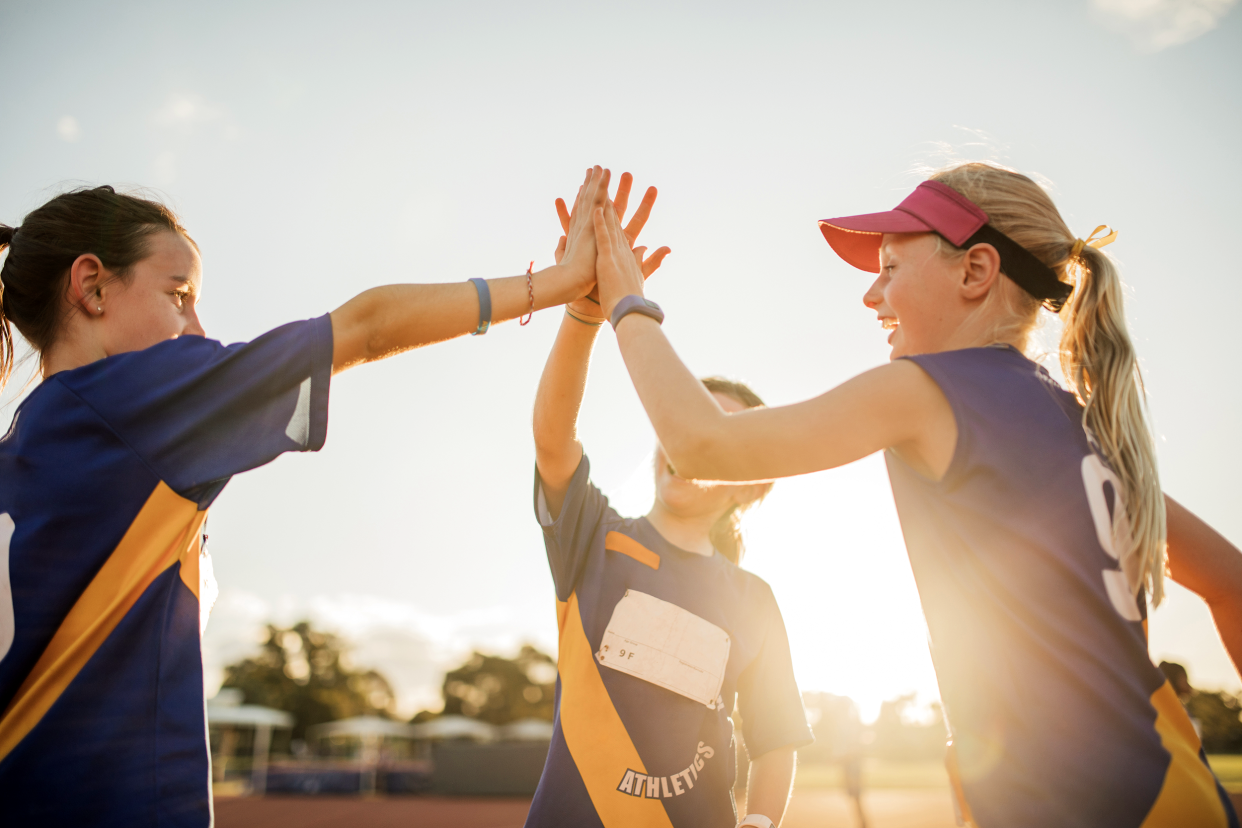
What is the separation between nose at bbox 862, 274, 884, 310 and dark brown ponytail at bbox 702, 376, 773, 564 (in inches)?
41.4

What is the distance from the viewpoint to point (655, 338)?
1.82 metres


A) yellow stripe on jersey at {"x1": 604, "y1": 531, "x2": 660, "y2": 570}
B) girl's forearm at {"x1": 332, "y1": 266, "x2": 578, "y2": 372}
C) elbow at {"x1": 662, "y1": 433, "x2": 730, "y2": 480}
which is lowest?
yellow stripe on jersey at {"x1": 604, "y1": 531, "x2": 660, "y2": 570}

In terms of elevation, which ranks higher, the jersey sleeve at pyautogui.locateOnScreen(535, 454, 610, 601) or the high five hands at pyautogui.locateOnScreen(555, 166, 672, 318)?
the high five hands at pyautogui.locateOnScreen(555, 166, 672, 318)

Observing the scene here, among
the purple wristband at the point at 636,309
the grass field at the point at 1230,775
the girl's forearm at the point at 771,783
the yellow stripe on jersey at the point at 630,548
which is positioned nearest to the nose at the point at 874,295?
the purple wristband at the point at 636,309

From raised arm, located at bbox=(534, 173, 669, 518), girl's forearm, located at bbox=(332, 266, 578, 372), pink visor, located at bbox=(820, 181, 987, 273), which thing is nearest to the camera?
girl's forearm, located at bbox=(332, 266, 578, 372)

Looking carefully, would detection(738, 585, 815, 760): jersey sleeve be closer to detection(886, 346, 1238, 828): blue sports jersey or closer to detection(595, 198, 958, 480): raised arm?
detection(886, 346, 1238, 828): blue sports jersey

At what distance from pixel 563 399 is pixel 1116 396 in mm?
1542

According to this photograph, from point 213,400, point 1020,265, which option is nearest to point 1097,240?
point 1020,265

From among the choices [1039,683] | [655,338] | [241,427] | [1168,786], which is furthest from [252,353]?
[1168,786]

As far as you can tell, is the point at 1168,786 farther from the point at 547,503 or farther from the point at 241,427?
the point at 241,427

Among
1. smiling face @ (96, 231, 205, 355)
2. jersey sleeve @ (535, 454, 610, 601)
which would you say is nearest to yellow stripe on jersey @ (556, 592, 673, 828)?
jersey sleeve @ (535, 454, 610, 601)

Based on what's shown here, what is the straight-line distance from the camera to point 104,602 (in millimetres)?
1525

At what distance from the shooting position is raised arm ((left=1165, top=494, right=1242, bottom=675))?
1.76 m

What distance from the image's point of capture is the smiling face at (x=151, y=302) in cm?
181
